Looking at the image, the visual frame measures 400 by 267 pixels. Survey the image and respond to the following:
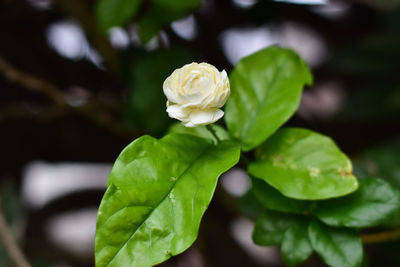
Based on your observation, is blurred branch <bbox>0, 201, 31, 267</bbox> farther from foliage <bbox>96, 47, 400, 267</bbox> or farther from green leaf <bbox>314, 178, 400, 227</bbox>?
green leaf <bbox>314, 178, 400, 227</bbox>

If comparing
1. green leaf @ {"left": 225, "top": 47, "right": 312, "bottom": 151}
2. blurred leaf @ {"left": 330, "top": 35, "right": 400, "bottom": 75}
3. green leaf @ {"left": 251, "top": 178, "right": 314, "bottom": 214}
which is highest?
green leaf @ {"left": 225, "top": 47, "right": 312, "bottom": 151}

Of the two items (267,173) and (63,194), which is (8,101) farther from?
(267,173)

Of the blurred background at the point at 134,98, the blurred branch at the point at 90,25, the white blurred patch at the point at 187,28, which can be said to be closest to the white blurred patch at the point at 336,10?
the blurred background at the point at 134,98

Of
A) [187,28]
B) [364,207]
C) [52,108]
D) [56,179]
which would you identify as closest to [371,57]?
[187,28]

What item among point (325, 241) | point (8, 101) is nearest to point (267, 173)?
point (325, 241)

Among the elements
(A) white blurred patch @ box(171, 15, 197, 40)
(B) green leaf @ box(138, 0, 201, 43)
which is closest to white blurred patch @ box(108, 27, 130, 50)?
(A) white blurred patch @ box(171, 15, 197, 40)

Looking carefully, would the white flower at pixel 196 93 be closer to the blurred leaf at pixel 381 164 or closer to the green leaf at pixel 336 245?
the green leaf at pixel 336 245
